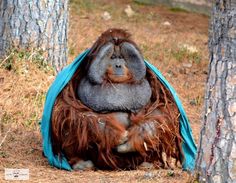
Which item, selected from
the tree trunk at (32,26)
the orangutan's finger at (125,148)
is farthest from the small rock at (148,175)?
the tree trunk at (32,26)

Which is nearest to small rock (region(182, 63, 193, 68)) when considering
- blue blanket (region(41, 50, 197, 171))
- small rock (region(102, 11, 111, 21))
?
small rock (region(102, 11, 111, 21))

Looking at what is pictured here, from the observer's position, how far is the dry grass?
447 centimetres

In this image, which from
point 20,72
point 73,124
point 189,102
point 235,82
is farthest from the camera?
point 189,102

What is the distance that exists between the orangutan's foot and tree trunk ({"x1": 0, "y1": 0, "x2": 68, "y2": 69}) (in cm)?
176

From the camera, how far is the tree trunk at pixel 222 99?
140 inches

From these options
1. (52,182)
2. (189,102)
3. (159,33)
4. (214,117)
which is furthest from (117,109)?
(159,33)

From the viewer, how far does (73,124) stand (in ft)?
14.6

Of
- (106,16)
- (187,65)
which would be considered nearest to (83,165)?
(187,65)

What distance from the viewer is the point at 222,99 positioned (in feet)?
11.8

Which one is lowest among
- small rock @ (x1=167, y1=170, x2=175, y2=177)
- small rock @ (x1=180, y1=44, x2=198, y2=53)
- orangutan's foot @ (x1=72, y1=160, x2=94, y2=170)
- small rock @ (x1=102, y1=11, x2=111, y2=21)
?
orangutan's foot @ (x1=72, y1=160, x2=94, y2=170)

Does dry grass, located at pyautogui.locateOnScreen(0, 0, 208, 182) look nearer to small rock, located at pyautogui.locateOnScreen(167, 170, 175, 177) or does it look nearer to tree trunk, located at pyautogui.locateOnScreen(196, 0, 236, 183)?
small rock, located at pyautogui.locateOnScreen(167, 170, 175, 177)

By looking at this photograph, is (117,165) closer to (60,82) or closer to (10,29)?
(60,82)

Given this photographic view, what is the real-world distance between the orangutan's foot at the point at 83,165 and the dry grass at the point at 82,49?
0.07m

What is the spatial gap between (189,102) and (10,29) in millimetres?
1804
